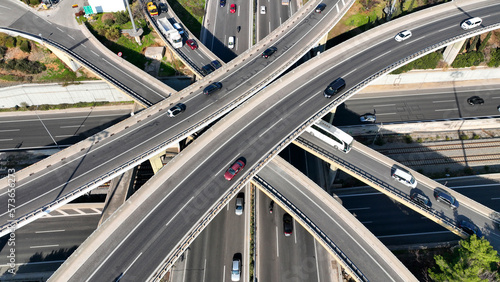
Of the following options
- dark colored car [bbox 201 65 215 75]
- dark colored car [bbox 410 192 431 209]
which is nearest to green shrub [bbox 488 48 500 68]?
dark colored car [bbox 410 192 431 209]

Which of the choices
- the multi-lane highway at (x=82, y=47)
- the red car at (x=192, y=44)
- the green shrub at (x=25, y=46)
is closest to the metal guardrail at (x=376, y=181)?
the multi-lane highway at (x=82, y=47)

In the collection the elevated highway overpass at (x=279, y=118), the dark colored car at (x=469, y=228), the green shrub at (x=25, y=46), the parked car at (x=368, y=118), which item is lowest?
the dark colored car at (x=469, y=228)

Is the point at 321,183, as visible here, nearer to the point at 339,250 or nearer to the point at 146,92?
the point at 339,250

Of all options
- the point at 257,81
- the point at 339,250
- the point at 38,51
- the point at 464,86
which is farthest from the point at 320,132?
the point at 38,51

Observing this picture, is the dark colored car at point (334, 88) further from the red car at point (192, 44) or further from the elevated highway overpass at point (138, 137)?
the red car at point (192, 44)

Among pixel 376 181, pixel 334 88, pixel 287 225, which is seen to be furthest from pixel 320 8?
pixel 287 225

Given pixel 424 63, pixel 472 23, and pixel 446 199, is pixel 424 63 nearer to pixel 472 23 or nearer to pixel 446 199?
pixel 472 23

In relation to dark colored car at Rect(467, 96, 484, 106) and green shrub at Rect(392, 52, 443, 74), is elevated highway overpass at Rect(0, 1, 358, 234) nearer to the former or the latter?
green shrub at Rect(392, 52, 443, 74)
